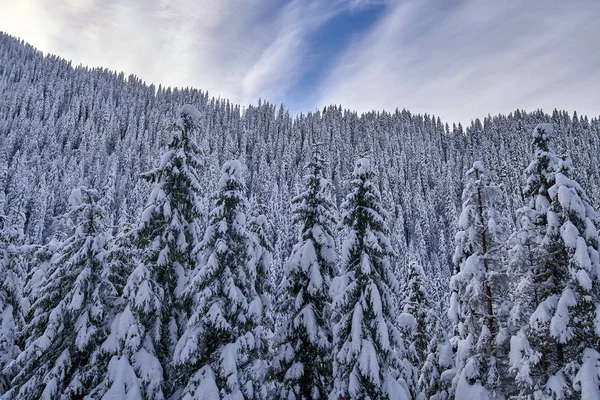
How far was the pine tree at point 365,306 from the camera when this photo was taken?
43.0 ft

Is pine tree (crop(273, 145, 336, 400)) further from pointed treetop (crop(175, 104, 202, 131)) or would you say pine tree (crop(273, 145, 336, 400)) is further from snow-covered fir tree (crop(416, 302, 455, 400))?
pointed treetop (crop(175, 104, 202, 131))

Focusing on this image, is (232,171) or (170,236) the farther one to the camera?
(232,171)

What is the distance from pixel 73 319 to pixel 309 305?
926 centimetres

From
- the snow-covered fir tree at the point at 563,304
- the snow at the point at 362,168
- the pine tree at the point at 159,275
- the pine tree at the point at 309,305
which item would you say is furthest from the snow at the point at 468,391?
the pine tree at the point at 159,275

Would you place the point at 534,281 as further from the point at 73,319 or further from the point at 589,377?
the point at 73,319

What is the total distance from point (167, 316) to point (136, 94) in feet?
670

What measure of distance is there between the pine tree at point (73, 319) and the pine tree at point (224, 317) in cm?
340

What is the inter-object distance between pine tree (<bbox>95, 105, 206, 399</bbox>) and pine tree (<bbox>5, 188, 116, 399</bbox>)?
0.85 metres

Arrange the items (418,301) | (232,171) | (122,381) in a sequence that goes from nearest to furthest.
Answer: (122,381), (232,171), (418,301)

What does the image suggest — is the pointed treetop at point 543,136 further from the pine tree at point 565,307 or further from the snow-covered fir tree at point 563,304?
the pine tree at point 565,307

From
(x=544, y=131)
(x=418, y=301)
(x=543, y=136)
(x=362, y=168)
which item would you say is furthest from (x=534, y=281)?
(x=418, y=301)

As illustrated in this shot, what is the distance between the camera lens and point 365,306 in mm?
13742

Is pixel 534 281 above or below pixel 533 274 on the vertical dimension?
below

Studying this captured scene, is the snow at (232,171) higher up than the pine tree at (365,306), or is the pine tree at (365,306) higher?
the snow at (232,171)
